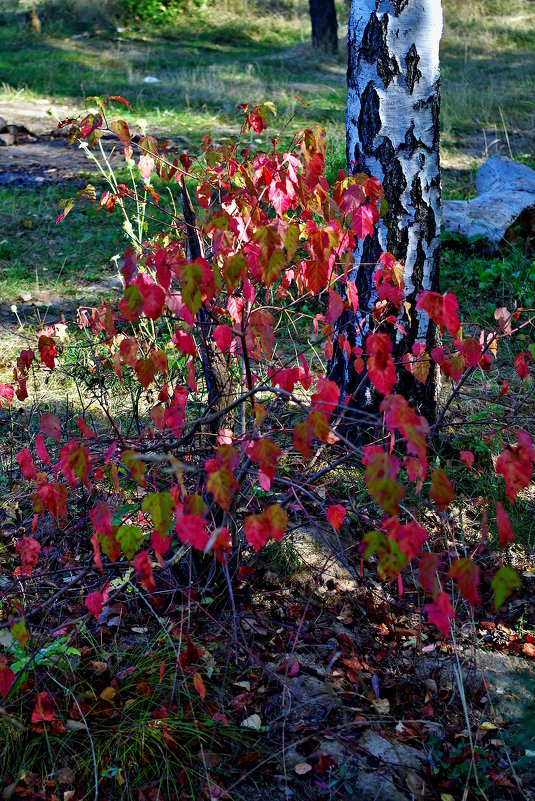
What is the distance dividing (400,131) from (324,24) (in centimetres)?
1224

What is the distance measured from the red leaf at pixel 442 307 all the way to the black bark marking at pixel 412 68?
1609 mm

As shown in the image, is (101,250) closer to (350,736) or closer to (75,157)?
(75,157)

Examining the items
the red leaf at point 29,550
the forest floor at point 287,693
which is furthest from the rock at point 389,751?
the red leaf at point 29,550

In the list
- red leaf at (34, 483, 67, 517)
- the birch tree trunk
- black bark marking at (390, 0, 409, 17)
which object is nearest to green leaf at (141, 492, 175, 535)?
red leaf at (34, 483, 67, 517)

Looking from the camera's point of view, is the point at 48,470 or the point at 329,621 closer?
the point at 329,621

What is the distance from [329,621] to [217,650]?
0.45 meters

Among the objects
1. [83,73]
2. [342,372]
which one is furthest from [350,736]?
[83,73]

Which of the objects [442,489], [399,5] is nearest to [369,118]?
[399,5]

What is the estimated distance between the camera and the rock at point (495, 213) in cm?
575

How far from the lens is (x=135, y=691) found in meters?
2.26

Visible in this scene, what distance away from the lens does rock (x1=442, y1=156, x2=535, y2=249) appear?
5746 millimetres

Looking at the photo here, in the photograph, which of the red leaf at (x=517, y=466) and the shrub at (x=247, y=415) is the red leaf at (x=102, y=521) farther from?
the red leaf at (x=517, y=466)

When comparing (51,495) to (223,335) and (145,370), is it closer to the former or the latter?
(145,370)

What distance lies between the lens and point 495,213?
5.84m
